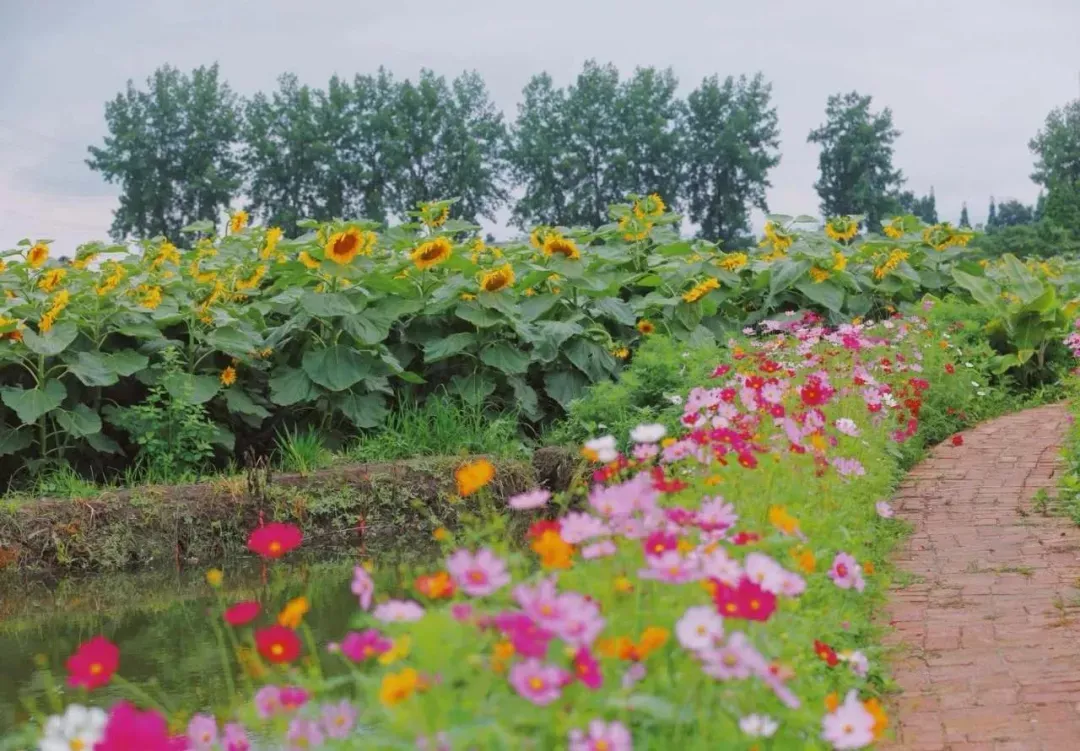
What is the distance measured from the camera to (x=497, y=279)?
26.0 ft

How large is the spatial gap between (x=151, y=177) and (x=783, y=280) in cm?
3773

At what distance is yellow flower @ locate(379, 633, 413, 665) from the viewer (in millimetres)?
1915

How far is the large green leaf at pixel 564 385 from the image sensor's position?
8242 mm

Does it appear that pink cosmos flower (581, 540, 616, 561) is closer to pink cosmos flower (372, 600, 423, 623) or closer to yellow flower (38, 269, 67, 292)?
pink cosmos flower (372, 600, 423, 623)

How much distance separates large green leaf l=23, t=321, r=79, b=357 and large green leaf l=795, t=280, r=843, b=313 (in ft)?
18.3

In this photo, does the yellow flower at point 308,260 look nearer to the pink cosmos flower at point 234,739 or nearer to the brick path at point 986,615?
the brick path at point 986,615

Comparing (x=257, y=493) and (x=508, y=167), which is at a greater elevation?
(x=508, y=167)

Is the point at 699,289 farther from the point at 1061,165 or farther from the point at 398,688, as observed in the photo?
the point at 1061,165

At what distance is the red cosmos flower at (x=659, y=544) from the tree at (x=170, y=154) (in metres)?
41.6

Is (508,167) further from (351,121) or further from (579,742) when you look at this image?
(579,742)

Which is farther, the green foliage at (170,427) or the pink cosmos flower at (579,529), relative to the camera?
the green foliage at (170,427)

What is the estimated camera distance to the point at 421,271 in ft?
27.3

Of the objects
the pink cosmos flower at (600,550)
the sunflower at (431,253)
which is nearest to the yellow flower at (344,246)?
the sunflower at (431,253)

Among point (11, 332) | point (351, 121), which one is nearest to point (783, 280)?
point (11, 332)
